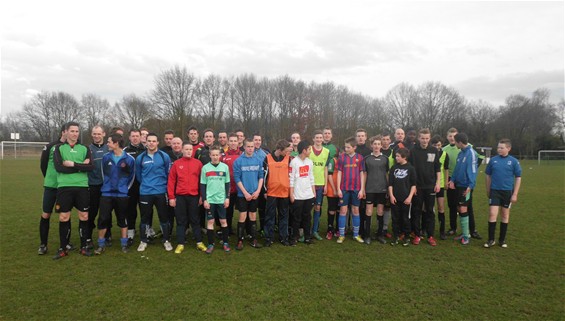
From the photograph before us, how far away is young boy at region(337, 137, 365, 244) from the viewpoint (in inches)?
240

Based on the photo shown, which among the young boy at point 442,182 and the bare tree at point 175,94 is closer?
the young boy at point 442,182

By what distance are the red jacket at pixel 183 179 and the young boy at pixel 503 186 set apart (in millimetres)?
5573

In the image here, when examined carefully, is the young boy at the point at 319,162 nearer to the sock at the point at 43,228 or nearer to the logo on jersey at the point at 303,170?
the logo on jersey at the point at 303,170

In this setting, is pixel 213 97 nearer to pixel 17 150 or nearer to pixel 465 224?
pixel 17 150

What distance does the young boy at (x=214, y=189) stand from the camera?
5.50 m

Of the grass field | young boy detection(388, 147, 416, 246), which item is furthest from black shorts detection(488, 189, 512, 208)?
young boy detection(388, 147, 416, 246)

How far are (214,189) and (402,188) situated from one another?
3.50 m

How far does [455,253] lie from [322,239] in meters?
2.42

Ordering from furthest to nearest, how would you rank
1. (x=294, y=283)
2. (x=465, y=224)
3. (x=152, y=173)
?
(x=465, y=224), (x=152, y=173), (x=294, y=283)

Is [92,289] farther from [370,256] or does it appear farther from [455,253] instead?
[455,253]

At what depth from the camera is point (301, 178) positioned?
588 centimetres

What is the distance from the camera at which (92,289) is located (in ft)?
13.4

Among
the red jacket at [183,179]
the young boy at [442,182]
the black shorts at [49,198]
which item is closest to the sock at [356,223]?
the young boy at [442,182]

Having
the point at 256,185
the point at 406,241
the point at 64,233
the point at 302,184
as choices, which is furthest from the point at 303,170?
the point at 64,233
